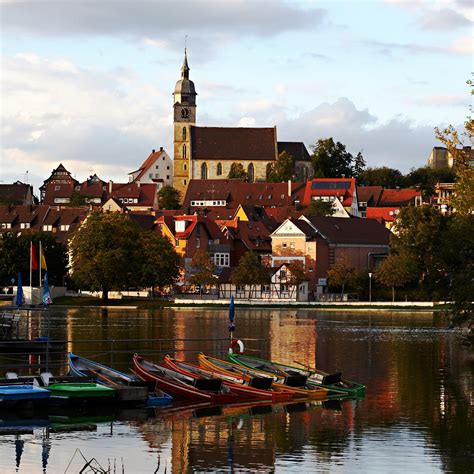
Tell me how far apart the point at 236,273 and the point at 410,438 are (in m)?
117

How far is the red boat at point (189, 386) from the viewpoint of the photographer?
1737 inches

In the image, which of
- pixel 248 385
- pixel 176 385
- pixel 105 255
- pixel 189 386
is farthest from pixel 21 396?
pixel 105 255

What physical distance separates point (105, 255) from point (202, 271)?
22524 mm

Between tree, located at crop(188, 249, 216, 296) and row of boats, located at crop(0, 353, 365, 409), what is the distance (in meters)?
105

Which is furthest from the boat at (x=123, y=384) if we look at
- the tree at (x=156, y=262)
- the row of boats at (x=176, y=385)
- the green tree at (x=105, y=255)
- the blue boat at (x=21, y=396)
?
the tree at (x=156, y=262)

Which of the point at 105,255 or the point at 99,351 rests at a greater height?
the point at 105,255

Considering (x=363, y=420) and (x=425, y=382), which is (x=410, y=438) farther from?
(x=425, y=382)

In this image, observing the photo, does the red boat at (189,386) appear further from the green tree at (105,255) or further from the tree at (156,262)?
the tree at (156,262)

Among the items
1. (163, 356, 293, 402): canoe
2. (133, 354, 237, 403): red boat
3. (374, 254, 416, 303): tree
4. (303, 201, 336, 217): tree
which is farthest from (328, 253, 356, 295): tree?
(133, 354, 237, 403): red boat

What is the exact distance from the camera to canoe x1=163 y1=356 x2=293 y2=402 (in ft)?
147

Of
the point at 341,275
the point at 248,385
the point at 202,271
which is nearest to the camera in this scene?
the point at 248,385

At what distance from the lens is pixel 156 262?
14050cm

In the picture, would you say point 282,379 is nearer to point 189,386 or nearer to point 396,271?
point 189,386

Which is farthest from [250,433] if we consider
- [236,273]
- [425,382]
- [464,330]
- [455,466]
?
[236,273]
